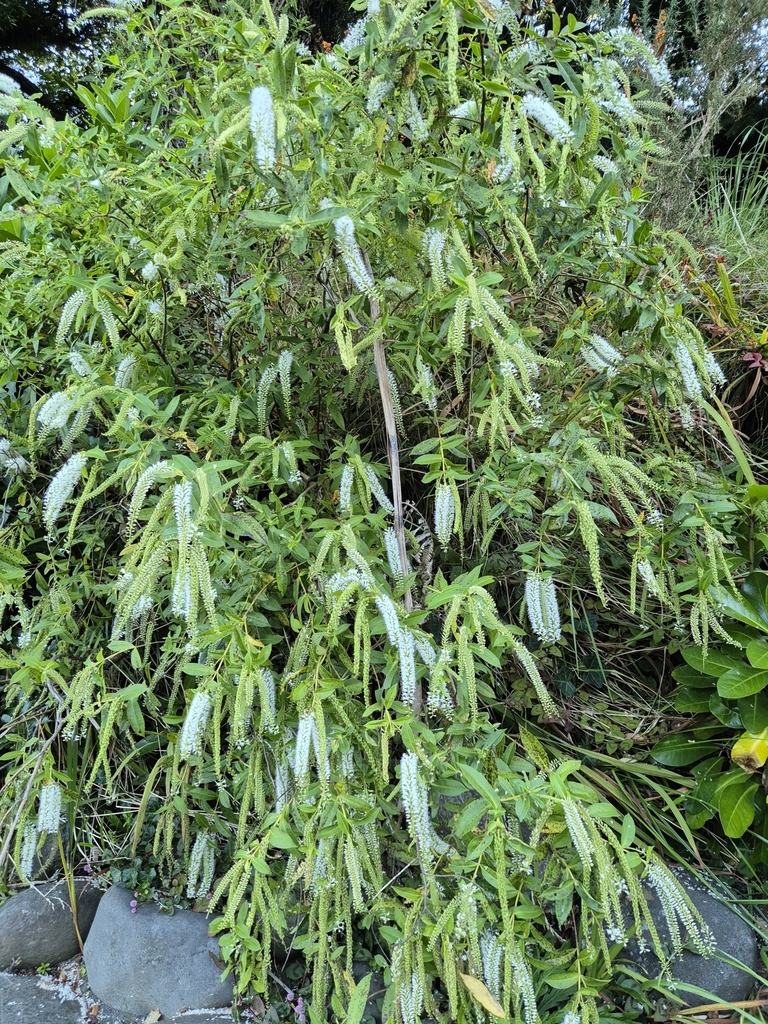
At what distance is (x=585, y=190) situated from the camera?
1.65 m

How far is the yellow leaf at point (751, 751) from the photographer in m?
1.89

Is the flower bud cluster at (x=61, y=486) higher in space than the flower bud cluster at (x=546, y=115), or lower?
lower

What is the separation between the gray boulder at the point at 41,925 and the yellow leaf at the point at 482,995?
4.35ft

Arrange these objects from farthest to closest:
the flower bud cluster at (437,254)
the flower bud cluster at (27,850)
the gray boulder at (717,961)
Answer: the gray boulder at (717,961) < the flower bud cluster at (27,850) < the flower bud cluster at (437,254)

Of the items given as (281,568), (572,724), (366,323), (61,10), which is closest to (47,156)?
(366,323)

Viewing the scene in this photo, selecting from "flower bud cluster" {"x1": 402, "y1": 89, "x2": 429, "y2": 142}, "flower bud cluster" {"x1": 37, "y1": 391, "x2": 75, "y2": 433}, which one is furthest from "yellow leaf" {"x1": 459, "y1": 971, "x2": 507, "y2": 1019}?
"flower bud cluster" {"x1": 402, "y1": 89, "x2": 429, "y2": 142}

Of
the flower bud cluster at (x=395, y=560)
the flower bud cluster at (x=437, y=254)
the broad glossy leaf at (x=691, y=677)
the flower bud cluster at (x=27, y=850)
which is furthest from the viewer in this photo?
the broad glossy leaf at (x=691, y=677)

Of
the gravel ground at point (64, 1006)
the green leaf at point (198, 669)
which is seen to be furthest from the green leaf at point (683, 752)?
the green leaf at point (198, 669)

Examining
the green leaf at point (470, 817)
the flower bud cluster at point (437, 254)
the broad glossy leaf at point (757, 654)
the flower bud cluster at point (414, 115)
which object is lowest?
the broad glossy leaf at point (757, 654)

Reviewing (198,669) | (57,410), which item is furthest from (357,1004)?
(57,410)

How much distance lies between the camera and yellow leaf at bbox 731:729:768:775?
1.89 metres

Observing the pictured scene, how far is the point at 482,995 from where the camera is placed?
131cm

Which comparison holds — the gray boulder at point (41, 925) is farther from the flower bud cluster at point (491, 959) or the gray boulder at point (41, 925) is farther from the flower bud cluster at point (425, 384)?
the flower bud cluster at point (425, 384)

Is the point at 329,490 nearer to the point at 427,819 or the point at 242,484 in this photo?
the point at 242,484
